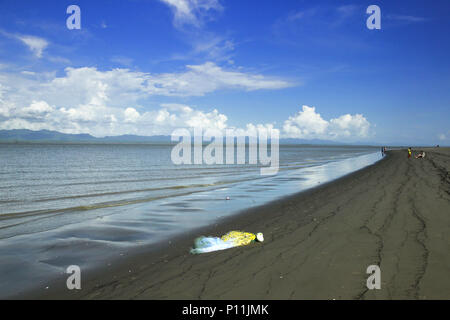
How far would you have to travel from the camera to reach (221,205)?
14.0 m

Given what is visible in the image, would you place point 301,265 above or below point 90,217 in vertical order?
above

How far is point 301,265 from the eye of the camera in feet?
19.6

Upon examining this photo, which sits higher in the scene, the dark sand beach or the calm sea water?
the dark sand beach

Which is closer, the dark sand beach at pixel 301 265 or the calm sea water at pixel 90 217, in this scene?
the dark sand beach at pixel 301 265

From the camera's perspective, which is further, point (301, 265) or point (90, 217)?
point (90, 217)

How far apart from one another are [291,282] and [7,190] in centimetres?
1977

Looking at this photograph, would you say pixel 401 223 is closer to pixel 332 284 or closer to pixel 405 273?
pixel 405 273

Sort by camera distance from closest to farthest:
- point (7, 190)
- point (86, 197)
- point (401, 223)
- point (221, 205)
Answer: point (401, 223), point (221, 205), point (86, 197), point (7, 190)

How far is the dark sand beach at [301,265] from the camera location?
4.96 metres

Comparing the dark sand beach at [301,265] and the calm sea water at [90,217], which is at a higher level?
the dark sand beach at [301,265]

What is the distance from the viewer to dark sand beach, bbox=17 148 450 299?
16.3ft

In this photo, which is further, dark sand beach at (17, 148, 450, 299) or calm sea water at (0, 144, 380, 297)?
calm sea water at (0, 144, 380, 297)
